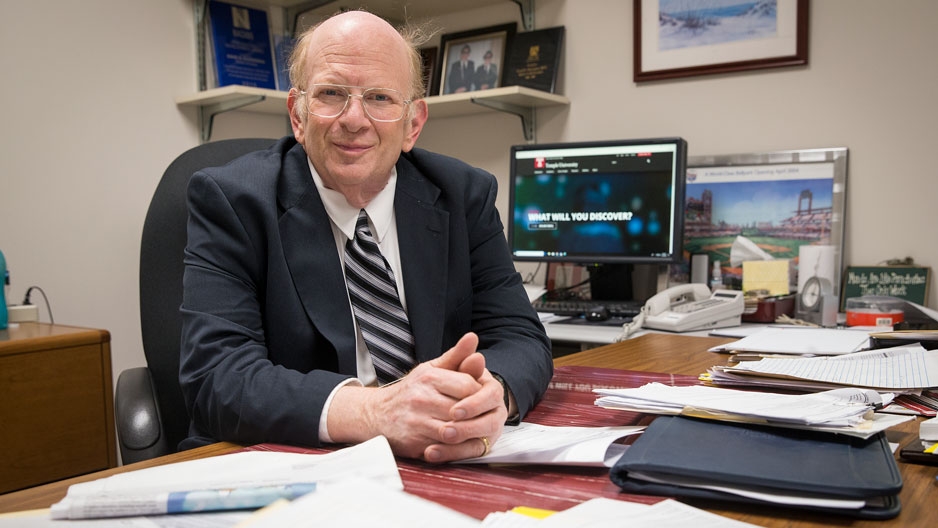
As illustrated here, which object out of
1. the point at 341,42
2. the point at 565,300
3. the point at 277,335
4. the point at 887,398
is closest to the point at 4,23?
the point at 341,42

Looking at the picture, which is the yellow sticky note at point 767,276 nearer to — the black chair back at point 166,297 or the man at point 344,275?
the man at point 344,275

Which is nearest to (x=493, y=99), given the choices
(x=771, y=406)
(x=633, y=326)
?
(x=633, y=326)

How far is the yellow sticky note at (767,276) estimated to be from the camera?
2.17 meters

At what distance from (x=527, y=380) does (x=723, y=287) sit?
1.41 metres

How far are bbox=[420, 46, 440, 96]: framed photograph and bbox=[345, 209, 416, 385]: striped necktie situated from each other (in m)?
1.66

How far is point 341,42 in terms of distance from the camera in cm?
126

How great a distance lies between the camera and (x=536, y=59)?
263 cm

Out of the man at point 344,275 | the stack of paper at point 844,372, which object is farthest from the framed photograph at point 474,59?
the stack of paper at point 844,372

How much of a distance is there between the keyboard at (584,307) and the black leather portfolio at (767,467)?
1.37 meters

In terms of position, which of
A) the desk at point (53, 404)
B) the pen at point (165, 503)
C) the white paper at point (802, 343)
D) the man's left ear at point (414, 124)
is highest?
the man's left ear at point (414, 124)

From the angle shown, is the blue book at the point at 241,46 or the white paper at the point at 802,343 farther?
the blue book at the point at 241,46

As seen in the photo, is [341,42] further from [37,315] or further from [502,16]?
[502,16]

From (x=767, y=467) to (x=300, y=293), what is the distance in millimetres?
741

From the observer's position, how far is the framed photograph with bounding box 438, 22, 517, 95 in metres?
2.71
